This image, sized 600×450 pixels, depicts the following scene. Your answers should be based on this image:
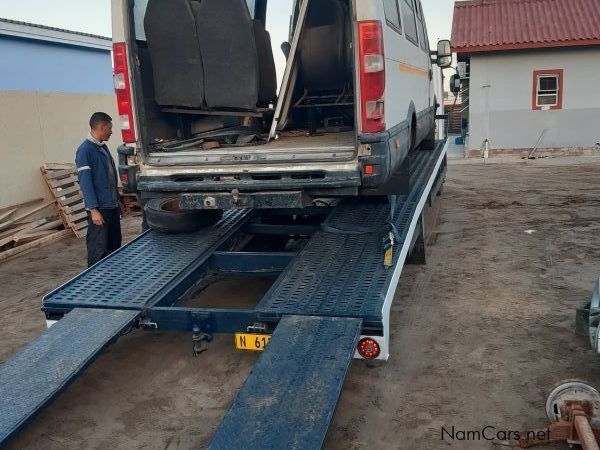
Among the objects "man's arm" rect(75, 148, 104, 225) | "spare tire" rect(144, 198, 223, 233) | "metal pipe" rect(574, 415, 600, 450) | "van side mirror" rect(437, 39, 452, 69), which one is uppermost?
"van side mirror" rect(437, 39, 452, 69)

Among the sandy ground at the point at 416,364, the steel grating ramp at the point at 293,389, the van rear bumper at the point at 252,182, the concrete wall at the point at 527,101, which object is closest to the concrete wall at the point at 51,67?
the sandy ground at the point at 416,364

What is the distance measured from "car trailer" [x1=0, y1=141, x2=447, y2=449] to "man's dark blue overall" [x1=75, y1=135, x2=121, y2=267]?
659 millimetres

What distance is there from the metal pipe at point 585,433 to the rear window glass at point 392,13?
3.43 m

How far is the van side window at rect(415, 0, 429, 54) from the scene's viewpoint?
26.0 feet

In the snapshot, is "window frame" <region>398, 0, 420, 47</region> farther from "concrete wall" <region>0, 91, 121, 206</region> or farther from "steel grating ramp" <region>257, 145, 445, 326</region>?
"concrete wall" <region>0, 91, 121, 206</region>

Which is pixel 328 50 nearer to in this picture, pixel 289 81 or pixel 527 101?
pixel 289 81

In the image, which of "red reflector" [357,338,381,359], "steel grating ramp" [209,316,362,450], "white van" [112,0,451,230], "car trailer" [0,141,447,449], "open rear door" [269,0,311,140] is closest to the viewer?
"steel grating ramp" [209,316,362,450]

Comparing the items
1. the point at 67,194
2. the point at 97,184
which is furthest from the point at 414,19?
the point at 67,194

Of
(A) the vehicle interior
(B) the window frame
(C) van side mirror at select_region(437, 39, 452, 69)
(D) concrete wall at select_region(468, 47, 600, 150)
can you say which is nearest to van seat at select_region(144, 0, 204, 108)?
(A) the vehicle interior

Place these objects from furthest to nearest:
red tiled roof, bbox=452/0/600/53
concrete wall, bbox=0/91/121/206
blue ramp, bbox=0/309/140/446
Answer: red tiled roof, bbox=452/0/600/53 < concrete wall, bbox=0/91/121/206 < blue ramp, bbox=0/309/140/446

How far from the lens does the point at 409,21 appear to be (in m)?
6.72

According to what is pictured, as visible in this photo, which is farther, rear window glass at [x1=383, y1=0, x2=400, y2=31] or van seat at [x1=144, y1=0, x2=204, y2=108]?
van seat at [x1=144, y1=0, x2=204, y2=108]

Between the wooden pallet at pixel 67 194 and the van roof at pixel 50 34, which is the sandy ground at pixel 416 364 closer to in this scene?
the wooden pallet at pixel 67 194

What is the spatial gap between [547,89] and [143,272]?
51.8 ft
